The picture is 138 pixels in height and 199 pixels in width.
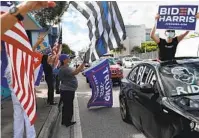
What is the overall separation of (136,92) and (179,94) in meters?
1.43

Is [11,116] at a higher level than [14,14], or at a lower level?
lower

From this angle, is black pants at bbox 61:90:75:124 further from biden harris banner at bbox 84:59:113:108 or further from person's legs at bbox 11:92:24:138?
person's legs at bbox 11:92:24:138

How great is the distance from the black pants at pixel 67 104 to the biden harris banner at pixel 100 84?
6.87 feet

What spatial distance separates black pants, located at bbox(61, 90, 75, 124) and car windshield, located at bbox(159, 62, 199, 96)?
279cm

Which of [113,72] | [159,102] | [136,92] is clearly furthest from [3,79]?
[113,72]

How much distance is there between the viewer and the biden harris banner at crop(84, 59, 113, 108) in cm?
995

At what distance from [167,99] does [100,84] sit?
5298 millimetres

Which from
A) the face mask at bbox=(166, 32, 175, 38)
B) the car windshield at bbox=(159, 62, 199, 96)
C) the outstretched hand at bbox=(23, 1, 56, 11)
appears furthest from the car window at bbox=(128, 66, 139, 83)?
the outstretched hand at bbox=(23, 1, 56, 11)

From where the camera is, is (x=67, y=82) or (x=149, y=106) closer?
(x=149, y=106)

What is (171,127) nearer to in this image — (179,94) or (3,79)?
(179,94)

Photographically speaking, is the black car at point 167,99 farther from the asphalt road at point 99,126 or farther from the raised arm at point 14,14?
the raised arm at point 14,14

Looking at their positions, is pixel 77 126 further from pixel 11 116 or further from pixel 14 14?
pixel 14 14

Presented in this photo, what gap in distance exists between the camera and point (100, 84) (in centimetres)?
998

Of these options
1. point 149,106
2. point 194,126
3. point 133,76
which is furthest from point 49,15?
point 194,126
